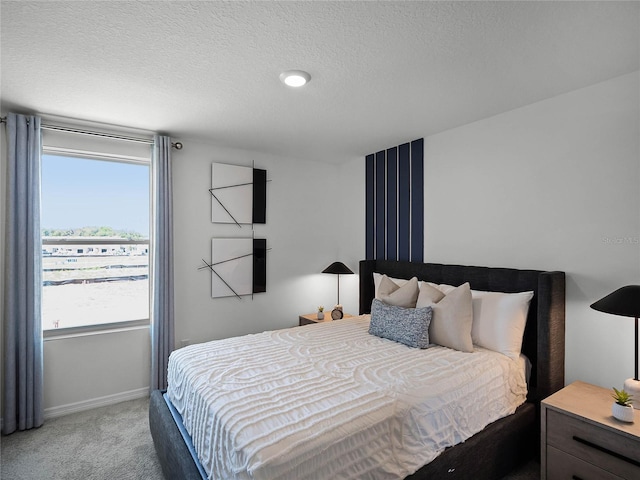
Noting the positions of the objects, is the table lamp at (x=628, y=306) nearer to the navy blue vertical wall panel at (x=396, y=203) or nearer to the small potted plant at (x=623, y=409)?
the small potted plant at (x=623, y=409)

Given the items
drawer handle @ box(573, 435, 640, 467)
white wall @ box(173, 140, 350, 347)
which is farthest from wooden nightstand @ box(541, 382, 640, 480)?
white wall @ box(173, 140, 350, 347)

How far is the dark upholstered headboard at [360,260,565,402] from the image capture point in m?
2.31

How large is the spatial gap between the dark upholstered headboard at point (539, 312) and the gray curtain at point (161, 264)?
9.00 ft

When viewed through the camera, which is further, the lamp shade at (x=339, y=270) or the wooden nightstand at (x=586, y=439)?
the lamp shade at (x=339, y=270)

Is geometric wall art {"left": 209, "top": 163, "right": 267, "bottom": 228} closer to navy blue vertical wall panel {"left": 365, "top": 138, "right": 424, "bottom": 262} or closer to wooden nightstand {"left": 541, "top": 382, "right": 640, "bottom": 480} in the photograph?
navy blue vertical wall panel {"left": 365, "top": 138, "right": 424, "bottom": 262}

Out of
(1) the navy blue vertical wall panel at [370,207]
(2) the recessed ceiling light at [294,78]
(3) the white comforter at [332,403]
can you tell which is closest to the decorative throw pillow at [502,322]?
(3) the white comforter at [332,403]

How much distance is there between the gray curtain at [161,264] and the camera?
3266 mm

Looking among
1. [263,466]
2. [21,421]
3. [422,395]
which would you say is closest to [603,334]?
[422,395]

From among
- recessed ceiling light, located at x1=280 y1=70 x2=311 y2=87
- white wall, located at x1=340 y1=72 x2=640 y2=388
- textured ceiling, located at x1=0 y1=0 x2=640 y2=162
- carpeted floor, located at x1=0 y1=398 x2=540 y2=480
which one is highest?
textured ceiling, located at x1=0 y1=0 x2=640 y2=162

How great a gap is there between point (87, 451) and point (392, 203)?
3488mm

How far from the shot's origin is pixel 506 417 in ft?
7.03

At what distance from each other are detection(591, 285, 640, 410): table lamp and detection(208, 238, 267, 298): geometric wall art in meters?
3.15

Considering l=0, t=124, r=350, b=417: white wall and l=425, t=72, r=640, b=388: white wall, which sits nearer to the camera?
l=425, t=72, r=640, b=388: white wall

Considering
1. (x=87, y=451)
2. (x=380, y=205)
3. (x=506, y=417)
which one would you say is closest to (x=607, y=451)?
(x=506, y=417)
